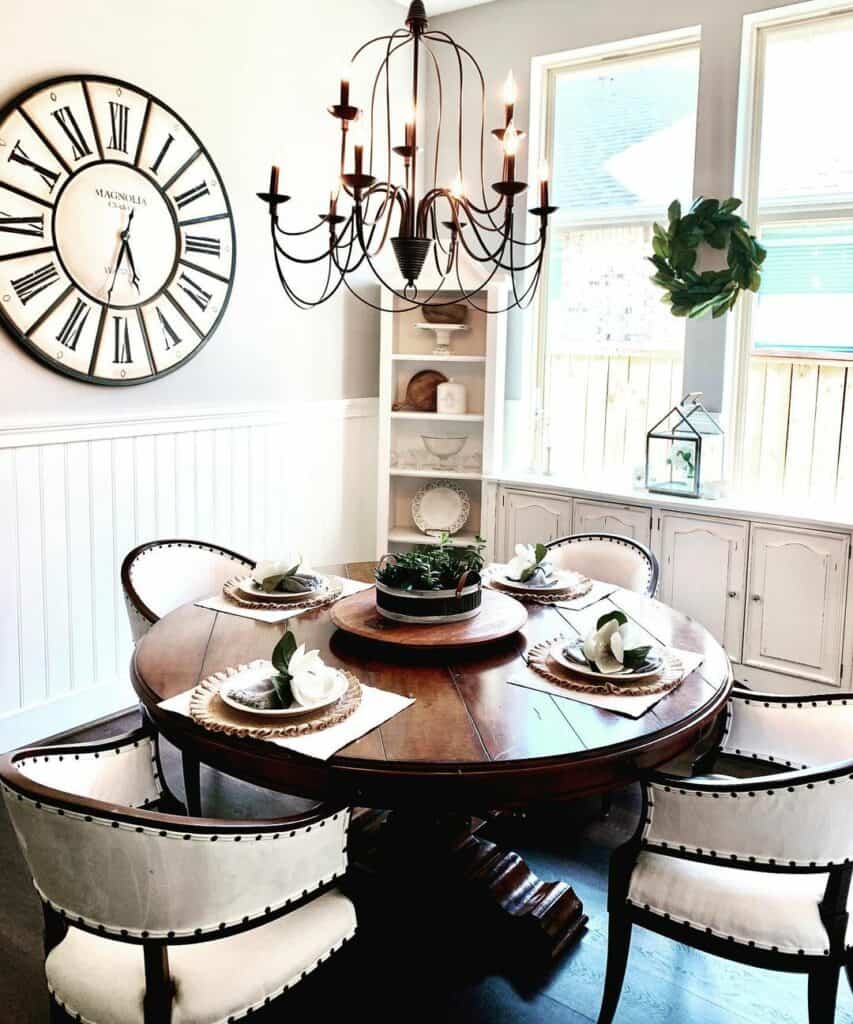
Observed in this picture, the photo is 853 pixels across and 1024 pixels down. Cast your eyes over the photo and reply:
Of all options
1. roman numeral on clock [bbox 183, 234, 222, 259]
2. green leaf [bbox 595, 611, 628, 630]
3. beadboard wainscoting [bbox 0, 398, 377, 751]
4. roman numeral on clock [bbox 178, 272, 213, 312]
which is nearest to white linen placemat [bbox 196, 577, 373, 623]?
green leaf [bbox 595, 611, 628, 630]

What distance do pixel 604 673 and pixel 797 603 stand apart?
1804 mm

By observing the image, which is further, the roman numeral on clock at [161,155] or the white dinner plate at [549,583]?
the roman numeral on clock at [161,155]

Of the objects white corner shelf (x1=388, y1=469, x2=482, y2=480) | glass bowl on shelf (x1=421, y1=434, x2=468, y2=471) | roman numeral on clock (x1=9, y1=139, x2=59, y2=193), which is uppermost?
roman numeral on clock (x1=9, y1=139, x2=59, y2=193)

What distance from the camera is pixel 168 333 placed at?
3377 mm

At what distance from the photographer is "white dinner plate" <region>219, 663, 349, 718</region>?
1.67 metres

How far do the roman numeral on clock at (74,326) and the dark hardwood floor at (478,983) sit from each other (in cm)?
169

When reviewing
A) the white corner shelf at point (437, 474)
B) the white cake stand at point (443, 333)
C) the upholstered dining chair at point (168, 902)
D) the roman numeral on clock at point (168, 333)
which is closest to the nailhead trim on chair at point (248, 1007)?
the upholstered dining chair at point (168, 902)

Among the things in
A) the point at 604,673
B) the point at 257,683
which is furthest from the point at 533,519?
the point at 257,683

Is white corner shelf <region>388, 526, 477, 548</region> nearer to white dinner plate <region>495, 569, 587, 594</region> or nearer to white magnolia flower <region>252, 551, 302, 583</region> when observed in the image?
white dinner plate <region>495, 569, 587, 594</region>

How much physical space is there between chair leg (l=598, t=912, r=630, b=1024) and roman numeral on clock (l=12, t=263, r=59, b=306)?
251cm

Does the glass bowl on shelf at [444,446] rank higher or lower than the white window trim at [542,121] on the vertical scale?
lower

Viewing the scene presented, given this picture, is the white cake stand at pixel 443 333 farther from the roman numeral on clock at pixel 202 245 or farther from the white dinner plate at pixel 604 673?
the white dinner plate at pixel 604 673

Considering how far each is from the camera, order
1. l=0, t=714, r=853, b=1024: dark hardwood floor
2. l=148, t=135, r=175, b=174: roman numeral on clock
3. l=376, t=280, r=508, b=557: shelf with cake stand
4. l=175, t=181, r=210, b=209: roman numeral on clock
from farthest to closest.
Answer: l=376, t=280, r=508, b=557: shelf with cake stand
l=175, t=181, r=210, b=209: roman numeral on clock
l=148, t=135, r=175, b=174: roman numeral on clock
l=0, t=714, r=853, b=1024: dark hardwood floor

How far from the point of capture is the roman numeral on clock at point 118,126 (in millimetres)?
3094
